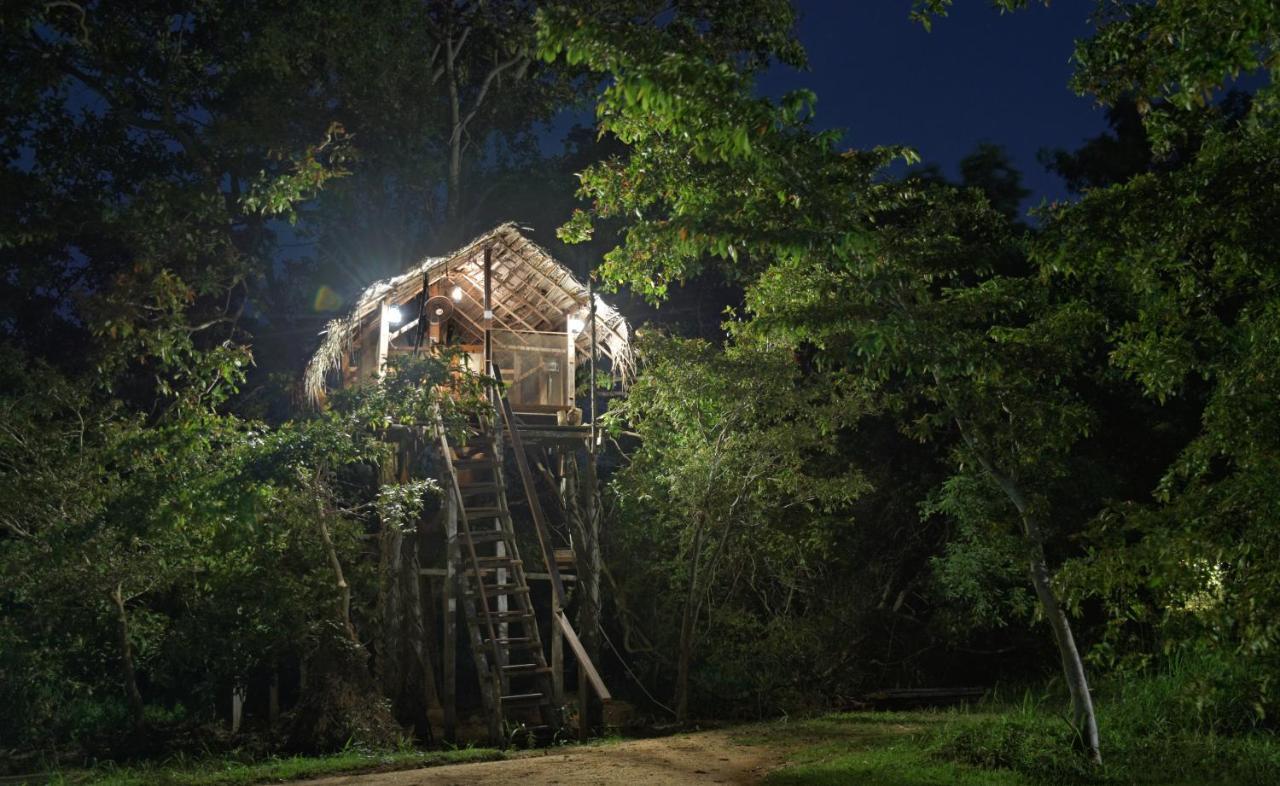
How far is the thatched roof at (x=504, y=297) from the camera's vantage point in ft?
41.3

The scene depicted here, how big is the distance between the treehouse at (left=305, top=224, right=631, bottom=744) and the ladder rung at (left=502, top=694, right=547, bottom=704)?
388 mm

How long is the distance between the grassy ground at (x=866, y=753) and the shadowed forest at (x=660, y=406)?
9cm

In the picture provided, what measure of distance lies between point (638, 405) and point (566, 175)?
9003mm

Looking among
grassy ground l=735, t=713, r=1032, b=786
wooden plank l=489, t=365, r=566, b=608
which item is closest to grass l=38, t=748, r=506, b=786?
wooden plank l=489, t=365, r=566, b=608

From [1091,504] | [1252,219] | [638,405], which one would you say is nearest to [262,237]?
[638,405]

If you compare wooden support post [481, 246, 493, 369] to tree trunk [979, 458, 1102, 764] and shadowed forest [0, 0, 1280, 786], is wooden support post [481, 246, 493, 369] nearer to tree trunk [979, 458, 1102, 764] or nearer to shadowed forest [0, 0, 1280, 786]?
shadowed forest [0, 0, 1280, 786]

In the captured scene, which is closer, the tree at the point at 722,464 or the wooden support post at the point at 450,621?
the tree at the point at 722,464

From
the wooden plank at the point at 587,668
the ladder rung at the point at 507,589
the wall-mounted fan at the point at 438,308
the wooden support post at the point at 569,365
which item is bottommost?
the wooden plank at the point at 587,668

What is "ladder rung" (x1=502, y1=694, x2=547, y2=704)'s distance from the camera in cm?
1055

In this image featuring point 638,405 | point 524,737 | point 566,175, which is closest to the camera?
point 524,737

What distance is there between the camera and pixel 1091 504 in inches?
512

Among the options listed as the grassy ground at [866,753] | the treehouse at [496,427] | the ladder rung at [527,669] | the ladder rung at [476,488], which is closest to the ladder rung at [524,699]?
the ladder rung at [527,669]

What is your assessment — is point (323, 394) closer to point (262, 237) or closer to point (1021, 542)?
point (262, 237)

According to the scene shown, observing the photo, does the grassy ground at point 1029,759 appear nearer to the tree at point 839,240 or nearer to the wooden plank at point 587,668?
the tree at point 839,240
